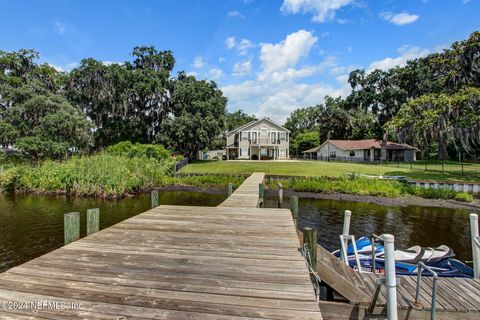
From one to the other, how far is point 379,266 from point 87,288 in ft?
16.9

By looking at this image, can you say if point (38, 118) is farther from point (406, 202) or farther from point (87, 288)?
point (406, 202)

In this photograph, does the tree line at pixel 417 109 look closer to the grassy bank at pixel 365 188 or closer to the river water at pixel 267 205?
the grassy bank at pixel 365 188

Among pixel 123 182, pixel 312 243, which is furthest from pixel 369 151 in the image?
pixel 312 243

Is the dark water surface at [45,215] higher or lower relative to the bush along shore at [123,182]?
lower

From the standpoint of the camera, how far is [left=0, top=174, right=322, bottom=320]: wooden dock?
89.0 inches

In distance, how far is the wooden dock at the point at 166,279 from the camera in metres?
2.26

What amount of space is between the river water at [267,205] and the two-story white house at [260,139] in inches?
1130

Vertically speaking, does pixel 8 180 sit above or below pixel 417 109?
below

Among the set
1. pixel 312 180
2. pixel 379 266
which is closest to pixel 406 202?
pixel 312 180

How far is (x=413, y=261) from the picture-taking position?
18.2 feet

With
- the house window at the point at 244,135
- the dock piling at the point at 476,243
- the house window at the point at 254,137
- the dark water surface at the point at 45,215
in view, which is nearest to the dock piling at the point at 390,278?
the dock piling at the point at 476,243

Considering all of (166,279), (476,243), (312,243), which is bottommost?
(476,243)

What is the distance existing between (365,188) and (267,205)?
7.08 m

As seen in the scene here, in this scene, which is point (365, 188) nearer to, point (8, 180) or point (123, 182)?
point (123, 182)
